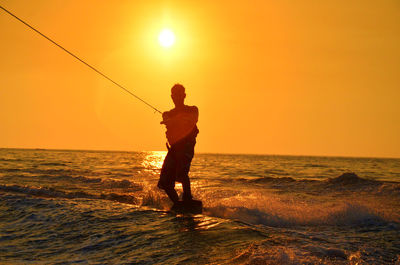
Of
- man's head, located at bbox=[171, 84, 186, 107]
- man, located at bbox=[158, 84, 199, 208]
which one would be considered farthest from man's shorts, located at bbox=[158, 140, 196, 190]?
man's head, located at bbox=[171, 84, 186, 107]

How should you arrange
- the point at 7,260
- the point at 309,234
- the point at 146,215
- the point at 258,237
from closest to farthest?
the point at 7,260 < the point at 258,237 < the point at 309,234 < the point at 146,215

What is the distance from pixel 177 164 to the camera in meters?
7.63

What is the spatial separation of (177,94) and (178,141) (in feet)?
3.34

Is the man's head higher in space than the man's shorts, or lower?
higher

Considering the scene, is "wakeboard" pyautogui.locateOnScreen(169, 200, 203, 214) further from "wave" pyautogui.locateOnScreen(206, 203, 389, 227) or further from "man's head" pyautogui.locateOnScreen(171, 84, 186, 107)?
"man's head" pyautogui.locateOnScreen(171, 84, 186, 107)

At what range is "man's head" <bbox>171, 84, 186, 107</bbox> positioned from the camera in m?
7.77

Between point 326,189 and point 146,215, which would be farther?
point 326,189

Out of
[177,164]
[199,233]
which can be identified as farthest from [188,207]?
[199,233]

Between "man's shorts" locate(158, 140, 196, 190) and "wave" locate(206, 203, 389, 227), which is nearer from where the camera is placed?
"wave" locate(206, 203, 389, 227)

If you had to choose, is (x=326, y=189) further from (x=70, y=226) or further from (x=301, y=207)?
(x=70, y=226)

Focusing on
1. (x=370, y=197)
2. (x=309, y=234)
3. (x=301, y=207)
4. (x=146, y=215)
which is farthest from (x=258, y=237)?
(x=370, y=197)

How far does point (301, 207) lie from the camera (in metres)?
8.43

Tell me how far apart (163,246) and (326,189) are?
9504 mm

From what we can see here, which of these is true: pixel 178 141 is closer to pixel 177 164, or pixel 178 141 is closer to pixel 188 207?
pixel 177 164
